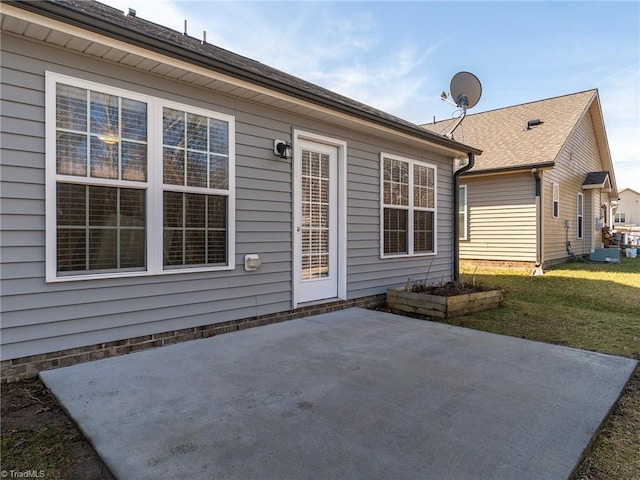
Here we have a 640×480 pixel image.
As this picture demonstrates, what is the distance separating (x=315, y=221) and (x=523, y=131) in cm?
1001

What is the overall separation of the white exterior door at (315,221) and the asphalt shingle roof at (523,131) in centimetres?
710

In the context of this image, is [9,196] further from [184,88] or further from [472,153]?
[472,153]

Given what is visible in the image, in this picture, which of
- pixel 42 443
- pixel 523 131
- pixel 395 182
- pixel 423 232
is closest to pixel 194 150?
pixel 42 443

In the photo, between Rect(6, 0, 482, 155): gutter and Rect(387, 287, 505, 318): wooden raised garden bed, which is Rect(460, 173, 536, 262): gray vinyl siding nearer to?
Rect(387, 287, 505, 318): wooden raised garden bed

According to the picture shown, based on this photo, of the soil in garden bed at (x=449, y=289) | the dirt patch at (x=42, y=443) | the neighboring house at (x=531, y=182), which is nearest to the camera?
the dirt patch at (x=42, y=443)

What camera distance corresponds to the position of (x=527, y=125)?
12.1 m

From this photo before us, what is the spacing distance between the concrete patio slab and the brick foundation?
12 cm

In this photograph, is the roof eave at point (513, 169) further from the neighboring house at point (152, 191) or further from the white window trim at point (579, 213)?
the neighboring house at point (152, 191)

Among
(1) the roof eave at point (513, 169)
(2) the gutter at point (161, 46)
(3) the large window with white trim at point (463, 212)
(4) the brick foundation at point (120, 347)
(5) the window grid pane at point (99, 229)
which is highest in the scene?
(1) the roof eave at point (513, 169)

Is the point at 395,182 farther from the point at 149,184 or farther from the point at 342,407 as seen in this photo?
the point at 342,407

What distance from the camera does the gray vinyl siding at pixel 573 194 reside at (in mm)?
10727

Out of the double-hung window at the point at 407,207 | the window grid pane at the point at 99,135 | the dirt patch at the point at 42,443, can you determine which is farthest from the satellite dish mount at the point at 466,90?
the dirt patch at the point at 42,443

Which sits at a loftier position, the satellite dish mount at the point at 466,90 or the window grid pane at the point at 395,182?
the satellite dish mount at the point at 466,90

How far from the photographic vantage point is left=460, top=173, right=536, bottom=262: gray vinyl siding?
10.3 meters
